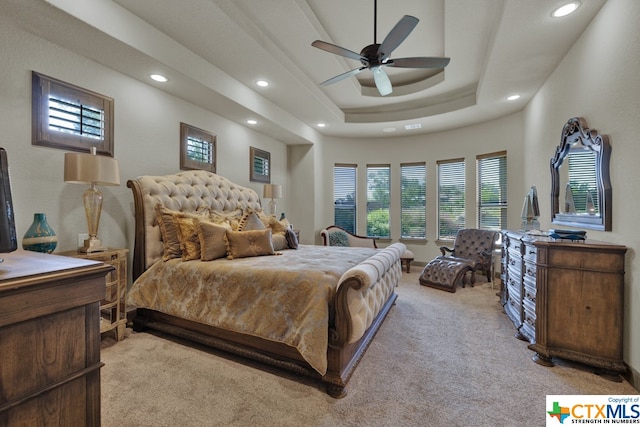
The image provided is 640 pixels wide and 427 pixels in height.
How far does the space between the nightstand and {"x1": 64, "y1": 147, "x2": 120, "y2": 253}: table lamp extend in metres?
0.10

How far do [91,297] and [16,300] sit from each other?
0.21 meters

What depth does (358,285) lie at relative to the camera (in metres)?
1.89

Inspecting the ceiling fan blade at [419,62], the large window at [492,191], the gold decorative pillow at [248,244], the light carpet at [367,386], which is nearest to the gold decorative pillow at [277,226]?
the gold decorative pillow at [248,244]

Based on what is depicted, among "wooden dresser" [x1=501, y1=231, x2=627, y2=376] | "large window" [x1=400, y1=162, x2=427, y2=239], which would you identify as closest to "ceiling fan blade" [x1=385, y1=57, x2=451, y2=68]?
"wooden dresser" [x1=501, y1=231, x2=627, y2=376]

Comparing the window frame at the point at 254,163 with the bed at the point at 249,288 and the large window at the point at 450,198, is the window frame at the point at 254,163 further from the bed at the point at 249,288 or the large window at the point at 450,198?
the large window at the point at 450,198

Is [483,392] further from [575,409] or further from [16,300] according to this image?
[16,300]

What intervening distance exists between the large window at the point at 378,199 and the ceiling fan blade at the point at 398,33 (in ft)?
13.3

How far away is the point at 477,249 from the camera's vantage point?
16.1ft

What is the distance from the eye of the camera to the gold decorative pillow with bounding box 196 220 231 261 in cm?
275

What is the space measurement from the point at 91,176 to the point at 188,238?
3.11 feet

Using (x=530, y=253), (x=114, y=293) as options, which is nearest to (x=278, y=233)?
(x=114, y=293)

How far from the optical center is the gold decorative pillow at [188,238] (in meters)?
2.79

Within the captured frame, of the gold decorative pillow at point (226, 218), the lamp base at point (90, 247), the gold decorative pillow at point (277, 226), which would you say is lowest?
the lamp base at point (90, 247)

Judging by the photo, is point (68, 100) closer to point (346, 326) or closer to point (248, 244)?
point (248, 244)
